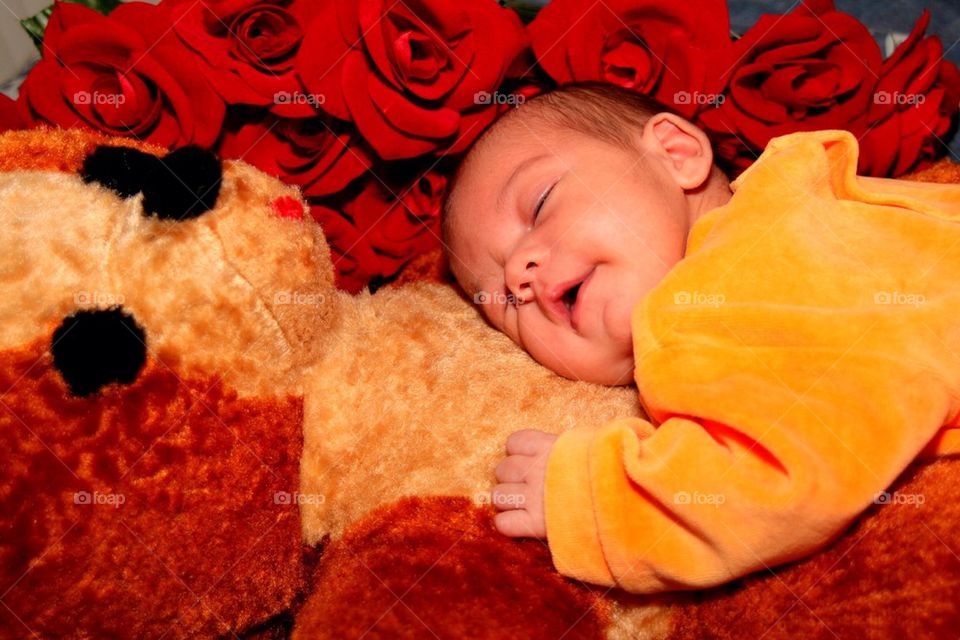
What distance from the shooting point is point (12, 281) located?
951 millimetres

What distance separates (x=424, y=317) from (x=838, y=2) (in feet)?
4.13

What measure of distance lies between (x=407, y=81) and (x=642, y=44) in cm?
47

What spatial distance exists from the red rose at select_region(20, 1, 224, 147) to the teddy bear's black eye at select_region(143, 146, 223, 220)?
0.27m

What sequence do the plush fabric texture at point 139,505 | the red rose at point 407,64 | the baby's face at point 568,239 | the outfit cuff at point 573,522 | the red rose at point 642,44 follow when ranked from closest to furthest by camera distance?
the plush fabric texture at point 139,505 < the outfit cuff at point 573,522 < the baby's face at point 568,239 < the red rose at point 407,64 < the red rose at point 642,44

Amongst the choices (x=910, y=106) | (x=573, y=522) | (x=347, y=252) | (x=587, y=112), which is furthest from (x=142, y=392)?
(x=910, y=106)

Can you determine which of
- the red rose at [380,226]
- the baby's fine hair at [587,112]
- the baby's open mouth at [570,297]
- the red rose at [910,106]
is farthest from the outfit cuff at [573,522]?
the red rose at [910,106]

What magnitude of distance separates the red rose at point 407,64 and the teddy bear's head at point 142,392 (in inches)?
12.1

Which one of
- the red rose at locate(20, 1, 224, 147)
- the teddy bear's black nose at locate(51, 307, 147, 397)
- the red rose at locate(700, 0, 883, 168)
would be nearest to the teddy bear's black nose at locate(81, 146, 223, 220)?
the teddy bear's black nose at locate(51, 307, 147, 397)

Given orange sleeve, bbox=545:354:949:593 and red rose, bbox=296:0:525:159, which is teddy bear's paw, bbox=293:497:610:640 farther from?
red rose, bbox=296:0:525:159

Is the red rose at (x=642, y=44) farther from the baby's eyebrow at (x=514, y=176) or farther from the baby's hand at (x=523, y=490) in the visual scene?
the baby's hand at (x=523, y=490)

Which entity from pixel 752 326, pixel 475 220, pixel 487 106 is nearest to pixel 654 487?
pixel 752 326

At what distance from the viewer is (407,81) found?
4.46ft

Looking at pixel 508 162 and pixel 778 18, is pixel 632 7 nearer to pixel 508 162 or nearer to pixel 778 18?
pixel 778 18

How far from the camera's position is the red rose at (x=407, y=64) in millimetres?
1339
